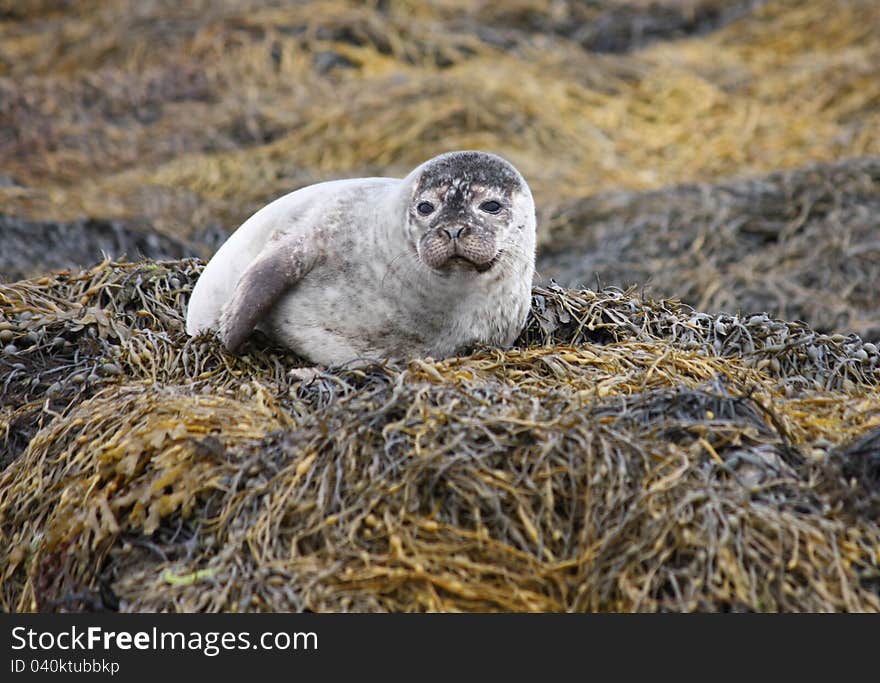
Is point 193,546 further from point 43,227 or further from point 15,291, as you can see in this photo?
point 43,227

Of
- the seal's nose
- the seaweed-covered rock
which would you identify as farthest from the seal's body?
the seaweed-covered rock

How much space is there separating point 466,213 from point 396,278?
0.42m

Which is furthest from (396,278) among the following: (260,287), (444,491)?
(444,491)

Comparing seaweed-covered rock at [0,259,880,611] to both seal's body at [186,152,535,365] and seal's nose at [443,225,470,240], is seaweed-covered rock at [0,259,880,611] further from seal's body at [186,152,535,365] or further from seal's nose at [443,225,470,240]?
seal's nose at [443,225,470,240]

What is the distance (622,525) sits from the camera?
137 inches

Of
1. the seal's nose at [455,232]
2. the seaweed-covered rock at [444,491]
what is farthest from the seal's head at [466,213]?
the seaweed-covered rock at [444,491]

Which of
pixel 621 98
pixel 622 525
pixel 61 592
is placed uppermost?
pixel 622 525

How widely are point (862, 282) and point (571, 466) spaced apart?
4918 millimetres

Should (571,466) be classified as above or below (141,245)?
above

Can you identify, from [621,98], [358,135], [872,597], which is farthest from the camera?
[621,98]

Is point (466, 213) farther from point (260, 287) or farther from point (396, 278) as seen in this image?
point (260, 287)

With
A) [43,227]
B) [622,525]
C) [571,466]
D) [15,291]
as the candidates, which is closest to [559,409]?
[571,466]

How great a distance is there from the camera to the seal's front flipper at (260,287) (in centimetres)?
496

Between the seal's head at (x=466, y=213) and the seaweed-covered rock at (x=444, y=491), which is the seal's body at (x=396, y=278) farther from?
the seaweed-covered rock at (x=444, y=491)
